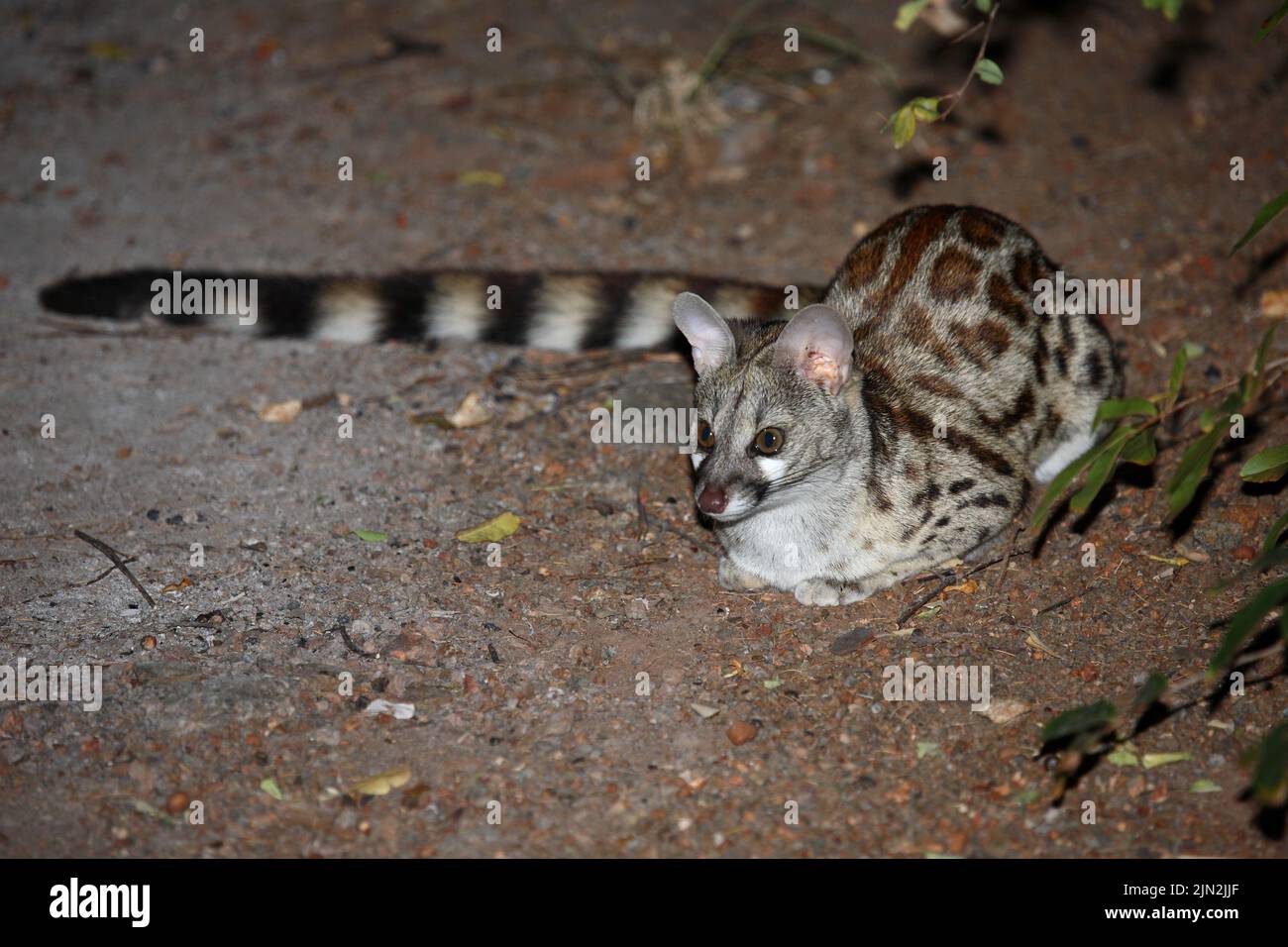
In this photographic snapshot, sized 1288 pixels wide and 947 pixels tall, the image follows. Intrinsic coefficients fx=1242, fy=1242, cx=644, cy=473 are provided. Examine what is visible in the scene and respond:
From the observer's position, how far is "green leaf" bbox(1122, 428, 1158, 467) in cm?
380

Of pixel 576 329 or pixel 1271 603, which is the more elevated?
pixel 576 329

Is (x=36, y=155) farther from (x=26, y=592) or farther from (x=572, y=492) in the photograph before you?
(x=572, y=492)

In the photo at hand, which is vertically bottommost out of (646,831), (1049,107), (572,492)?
(646,831)

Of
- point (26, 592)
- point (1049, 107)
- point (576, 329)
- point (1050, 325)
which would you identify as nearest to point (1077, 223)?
point (1049, 107)

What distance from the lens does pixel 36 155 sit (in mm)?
8492

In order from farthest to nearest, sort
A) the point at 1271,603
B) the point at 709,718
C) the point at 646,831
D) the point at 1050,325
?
the point at 1050,325 < the point at 709,718 < the point at 646,831 < the point at 1271,603

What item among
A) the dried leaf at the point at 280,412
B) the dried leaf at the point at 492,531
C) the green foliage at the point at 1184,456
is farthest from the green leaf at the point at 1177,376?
the dried leaf at the point at 280,412

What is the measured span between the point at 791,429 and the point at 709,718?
3.51 feet

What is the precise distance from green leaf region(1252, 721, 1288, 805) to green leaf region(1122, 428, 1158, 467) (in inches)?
36.6

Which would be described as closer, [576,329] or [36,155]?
[576,329]

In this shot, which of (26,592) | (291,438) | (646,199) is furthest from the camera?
(646,199)

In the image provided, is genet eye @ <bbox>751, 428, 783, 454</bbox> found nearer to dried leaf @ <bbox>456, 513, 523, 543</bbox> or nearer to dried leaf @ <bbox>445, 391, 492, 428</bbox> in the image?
dried leaf @ <bbox>456, 513, 523, 543</bbox>

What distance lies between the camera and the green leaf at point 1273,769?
2976mm

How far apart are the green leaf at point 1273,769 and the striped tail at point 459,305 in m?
3.47
